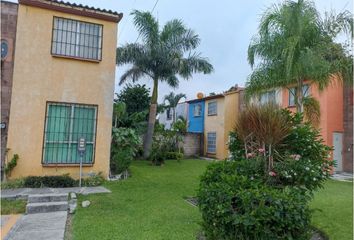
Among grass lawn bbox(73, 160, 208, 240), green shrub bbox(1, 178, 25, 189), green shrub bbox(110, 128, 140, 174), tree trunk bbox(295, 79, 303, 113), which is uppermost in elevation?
tree trunk bbox(295, 79, 303, 113)

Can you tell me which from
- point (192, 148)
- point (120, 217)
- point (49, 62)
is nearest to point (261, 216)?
point (120, 217)

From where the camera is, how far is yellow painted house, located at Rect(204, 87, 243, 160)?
24.3 metres

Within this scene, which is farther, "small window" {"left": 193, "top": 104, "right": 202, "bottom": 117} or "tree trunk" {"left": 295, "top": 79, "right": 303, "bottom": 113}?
"small window" {"left": 193, "top": 104, "right": 202, "bottom": 117}

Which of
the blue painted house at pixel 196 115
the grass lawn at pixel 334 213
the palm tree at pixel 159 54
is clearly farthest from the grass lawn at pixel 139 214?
the blue painted house at pixel 196 115

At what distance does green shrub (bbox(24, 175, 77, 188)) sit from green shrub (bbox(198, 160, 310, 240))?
6.75m

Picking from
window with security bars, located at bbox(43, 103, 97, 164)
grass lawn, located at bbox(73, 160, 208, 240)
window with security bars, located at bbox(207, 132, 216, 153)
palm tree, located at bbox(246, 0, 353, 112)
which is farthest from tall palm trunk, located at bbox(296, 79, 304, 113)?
window with security bars, located at bbox(207, 132, 216, 153)

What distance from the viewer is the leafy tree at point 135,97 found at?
75.1 feet

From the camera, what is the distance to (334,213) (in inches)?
303

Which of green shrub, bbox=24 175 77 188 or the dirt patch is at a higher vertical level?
green shrub, bbox=24 175 77 188

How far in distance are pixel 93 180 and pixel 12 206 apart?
3.32 m

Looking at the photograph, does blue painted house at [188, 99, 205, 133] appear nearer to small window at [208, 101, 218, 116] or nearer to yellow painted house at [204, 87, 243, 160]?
yellow painted house at [204, 87, 243, 160]

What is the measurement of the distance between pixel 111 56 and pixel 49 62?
7.58 feet

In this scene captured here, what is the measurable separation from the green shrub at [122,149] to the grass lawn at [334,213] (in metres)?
7.38

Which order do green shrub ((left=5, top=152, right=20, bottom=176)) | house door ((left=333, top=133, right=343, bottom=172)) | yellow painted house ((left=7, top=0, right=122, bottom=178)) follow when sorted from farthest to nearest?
house door ((left=333, top=133, right=343, bottom=172)) → yellow painted house ((left=7, top=0, right=122, bottom=178)) → green shrub ((left=5, top=152, right=20, bottom=176))
